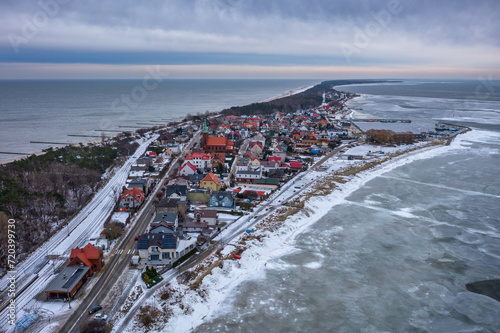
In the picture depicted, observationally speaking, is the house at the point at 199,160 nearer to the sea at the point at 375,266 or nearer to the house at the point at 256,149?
the house at the point at 256,149

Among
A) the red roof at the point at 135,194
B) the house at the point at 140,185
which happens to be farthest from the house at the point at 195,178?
the red roof at the point at 135,194

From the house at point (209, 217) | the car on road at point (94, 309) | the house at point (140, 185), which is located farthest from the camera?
the house at point (140, 185)

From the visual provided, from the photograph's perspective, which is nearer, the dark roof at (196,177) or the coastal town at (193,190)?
the coastal town at (193,190)

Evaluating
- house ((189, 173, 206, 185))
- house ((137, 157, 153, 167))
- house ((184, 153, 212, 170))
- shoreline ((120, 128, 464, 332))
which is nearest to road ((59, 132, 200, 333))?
shoreline ((120, 128, 464, 332))

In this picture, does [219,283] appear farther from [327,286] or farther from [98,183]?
[98,183]

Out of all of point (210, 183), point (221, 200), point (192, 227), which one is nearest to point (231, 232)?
point (192, 227)

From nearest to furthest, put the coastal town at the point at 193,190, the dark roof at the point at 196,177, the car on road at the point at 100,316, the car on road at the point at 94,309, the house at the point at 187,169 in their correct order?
the car on road at the point at 100,316 → the car on road at the point at 94,309 → the coastal town at the point at 193,190 → the dark roof at the point at 196,177 → the house at the point at 187,169

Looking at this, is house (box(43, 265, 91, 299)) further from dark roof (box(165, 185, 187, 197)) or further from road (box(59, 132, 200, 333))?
dark roof (box(165, 185, 187, 197))
